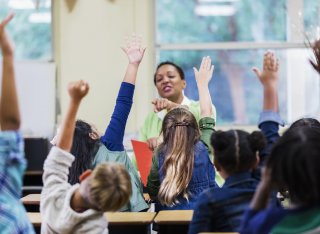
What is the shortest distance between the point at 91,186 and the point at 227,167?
1.61 feet

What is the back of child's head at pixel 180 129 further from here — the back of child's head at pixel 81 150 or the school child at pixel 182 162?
the back of child's head at pixel 81 150

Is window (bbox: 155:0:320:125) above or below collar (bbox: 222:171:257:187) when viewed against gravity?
above

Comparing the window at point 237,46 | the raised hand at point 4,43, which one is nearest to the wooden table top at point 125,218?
the raised hand at point 4,43

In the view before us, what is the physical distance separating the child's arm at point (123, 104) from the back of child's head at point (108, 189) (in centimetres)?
93

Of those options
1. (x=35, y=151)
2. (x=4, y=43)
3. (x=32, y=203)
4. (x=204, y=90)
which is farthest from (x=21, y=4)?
(x=4, y=43)

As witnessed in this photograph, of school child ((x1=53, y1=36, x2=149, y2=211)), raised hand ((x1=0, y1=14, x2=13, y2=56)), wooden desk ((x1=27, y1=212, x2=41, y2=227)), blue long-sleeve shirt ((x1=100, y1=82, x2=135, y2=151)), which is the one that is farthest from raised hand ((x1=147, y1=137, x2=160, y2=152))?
raised hand ((x1=0, y1=14, x2=13, y2=56))

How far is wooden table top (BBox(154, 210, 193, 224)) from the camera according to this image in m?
2.58

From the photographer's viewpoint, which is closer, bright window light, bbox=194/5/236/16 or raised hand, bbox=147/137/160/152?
raised hand, bbox=147/137/160/152

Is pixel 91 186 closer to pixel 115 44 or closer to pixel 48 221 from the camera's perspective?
pixel 48 221

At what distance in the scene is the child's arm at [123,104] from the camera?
2848 mm

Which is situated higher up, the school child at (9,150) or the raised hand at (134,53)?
the raised hand at (134,53)

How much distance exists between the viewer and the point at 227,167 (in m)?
2.06

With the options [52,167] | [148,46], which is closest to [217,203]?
[52,167]

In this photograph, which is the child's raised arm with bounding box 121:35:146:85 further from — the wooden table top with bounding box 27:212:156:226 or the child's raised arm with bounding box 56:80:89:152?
the child's raised arm with bounding box 56:80:89:152
